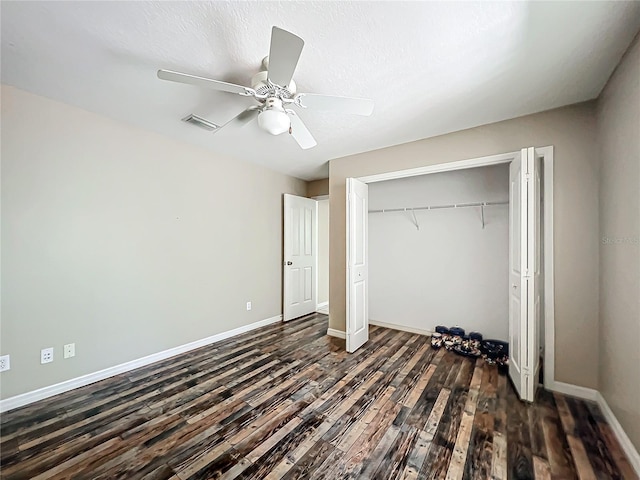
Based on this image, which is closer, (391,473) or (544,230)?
(391,473)

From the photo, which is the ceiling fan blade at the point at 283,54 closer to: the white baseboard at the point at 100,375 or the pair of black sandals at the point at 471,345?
the white baseboard at the point at 100,375

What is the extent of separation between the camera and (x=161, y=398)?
7.27 ft

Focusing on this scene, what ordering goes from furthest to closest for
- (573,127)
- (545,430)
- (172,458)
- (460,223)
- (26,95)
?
1. (460,223)
2. (573,127)
3. (26,95)
4. (545,430)
5. (172,458)

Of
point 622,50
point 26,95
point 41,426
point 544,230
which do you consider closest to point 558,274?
point 544,230

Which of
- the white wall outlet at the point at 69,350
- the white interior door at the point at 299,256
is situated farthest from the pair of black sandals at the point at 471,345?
the white wall outlet at the point at 69,350

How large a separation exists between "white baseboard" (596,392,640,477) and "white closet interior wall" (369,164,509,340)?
1.20m

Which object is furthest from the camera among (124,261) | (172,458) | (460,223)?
(460,223)

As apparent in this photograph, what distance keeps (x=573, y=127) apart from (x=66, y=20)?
3.69 metres

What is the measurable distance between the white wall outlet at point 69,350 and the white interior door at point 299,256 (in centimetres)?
259

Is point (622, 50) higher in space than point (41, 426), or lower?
higher

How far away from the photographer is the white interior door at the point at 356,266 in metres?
3.15

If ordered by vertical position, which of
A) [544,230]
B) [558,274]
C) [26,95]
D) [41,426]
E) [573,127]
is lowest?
[41,426]

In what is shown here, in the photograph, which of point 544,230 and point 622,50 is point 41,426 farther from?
point 622,50

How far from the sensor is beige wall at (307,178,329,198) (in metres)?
4.81
